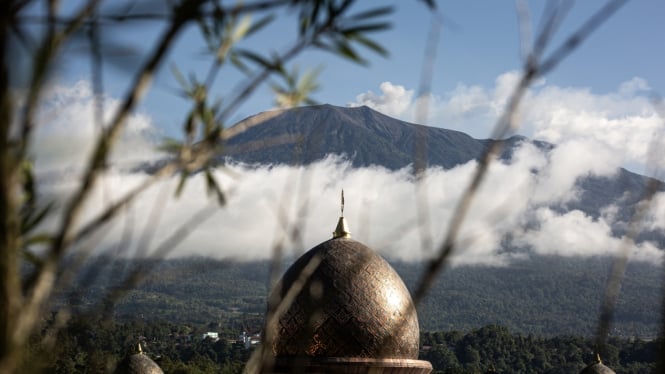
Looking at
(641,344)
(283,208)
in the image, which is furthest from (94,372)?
(641,344)

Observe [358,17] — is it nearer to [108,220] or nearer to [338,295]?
[108,220]

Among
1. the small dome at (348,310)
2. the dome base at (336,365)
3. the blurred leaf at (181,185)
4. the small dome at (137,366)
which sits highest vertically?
the blurred leaf at (181,185)

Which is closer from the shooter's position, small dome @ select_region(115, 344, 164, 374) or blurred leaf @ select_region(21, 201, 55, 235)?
blurred leaf @ select_region(21, 201, 55, 235)

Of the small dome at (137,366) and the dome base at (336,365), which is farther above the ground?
the dome base at (336,365)

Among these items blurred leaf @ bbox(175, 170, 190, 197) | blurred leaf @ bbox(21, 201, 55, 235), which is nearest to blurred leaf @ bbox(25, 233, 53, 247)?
blurred leaf @ bbox(21, 201, 55, 235)

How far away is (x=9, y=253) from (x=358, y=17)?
3.95 ft

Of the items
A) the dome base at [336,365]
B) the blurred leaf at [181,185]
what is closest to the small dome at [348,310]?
the dome base at [336,365]

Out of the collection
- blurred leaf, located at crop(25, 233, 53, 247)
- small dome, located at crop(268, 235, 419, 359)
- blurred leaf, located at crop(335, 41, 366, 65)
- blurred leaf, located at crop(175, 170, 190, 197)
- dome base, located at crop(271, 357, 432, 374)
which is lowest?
dome base, located at crop(271, 357, 432, 374)

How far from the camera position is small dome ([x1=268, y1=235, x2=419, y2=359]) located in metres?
15.0

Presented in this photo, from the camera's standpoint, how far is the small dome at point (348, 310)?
15000 mm

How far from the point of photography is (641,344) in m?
71.2

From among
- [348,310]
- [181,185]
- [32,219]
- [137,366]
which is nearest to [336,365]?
[348,310]

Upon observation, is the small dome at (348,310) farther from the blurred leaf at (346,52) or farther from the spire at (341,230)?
the blurred leaf at (346,52)

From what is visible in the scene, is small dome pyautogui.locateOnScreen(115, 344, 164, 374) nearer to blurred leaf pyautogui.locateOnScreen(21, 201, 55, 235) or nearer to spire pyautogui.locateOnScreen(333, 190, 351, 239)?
spire pyautogui.locateOnScreen(333, 190, 351, 239)
